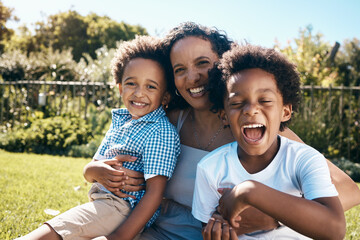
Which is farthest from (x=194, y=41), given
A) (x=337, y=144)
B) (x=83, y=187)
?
(x=337, y=144)

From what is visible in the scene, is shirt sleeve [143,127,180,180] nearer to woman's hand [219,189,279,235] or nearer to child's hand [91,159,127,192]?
child's hand [91,159,127,192]

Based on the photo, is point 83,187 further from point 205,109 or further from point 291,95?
point 291,95

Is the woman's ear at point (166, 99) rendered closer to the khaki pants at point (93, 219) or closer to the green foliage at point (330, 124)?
the khaki pants at point (93, 219)

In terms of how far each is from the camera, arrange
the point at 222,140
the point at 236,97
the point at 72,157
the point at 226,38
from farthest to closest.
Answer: the point at 72,157 < the point at 226,38 < the point at 222,140 < the point at 236,97

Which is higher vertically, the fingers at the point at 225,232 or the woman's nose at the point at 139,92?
the woman's nose at the point at 139,92

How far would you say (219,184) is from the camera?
191cm

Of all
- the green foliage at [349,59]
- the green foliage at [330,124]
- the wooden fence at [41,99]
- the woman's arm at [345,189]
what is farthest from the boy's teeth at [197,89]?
the green foliage at [349,59]

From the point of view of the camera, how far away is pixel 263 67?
1.93m

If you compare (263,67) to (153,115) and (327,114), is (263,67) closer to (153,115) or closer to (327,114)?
(153,115)

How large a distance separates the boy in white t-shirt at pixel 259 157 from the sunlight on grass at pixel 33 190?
196 centimetres

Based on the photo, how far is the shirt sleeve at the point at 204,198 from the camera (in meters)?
1.90

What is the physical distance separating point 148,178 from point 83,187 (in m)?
3.03

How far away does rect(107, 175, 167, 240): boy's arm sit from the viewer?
2.00 metres

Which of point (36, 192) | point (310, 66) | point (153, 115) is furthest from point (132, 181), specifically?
point (310, 66)
